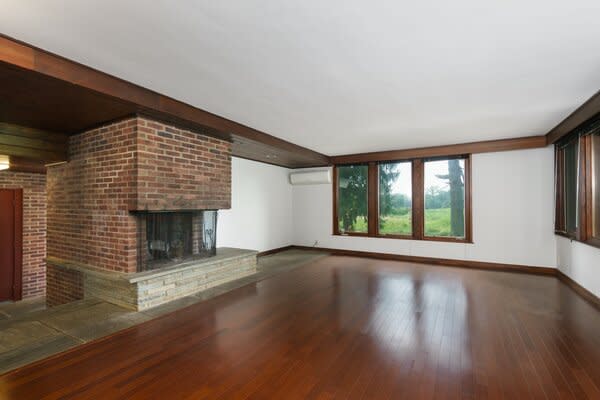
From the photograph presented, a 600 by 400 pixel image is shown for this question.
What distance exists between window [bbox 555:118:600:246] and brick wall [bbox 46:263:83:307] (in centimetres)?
647

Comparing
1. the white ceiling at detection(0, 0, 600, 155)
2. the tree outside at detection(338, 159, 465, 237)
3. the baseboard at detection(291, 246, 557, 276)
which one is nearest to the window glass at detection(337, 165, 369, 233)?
the tree outside at detection(338, 159, 465, 237)

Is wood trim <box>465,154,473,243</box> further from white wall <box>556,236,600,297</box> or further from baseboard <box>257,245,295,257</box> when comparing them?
baseboard <box>257,245,295,257</box>

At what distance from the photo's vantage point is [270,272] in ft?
16.7

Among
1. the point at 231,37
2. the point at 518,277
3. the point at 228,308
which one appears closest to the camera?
the point at 231,37

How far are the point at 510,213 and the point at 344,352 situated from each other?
185 inches

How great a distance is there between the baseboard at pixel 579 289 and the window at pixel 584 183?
651 millimetres

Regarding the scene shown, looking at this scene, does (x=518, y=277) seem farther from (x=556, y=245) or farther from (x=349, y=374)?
(x=349, y=374)

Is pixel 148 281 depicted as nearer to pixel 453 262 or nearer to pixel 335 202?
pixel 335 202

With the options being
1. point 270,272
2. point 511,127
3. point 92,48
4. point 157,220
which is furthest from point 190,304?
point 511,127

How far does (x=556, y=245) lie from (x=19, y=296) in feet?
31.6

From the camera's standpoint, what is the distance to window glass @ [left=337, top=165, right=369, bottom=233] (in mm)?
6949

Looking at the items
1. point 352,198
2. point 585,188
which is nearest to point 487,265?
point 585,188

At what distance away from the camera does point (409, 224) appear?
6383mm

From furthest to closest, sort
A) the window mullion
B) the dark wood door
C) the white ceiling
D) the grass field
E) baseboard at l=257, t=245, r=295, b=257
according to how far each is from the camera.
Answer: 1. baseboard at l=257, t=245, r=295, b=257
2. the window mullion
3. the grass field
4. the dark wood door
5. the white ceiling
